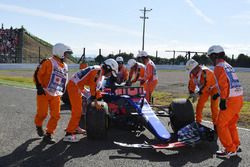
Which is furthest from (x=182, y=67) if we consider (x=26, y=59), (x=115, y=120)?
(x=115, y=120)

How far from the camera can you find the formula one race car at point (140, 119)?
25.9 ft

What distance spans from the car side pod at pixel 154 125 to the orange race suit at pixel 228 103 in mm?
1040

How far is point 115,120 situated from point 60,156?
2382 millimetres

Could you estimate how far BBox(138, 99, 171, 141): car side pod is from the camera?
786 centimetres

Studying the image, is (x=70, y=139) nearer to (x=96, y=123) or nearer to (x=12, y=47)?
(x=96, y=123)

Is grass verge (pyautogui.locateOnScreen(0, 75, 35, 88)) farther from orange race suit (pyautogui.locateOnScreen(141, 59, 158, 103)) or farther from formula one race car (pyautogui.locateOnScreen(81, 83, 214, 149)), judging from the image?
formula one race car (pyautogui.locateOnScreen(81, 83, 214, 149))

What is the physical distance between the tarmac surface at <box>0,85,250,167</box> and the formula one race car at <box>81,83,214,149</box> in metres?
0.19

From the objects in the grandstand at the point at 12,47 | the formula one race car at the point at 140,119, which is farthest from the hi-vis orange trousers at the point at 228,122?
the grandstand at the point at 12,47

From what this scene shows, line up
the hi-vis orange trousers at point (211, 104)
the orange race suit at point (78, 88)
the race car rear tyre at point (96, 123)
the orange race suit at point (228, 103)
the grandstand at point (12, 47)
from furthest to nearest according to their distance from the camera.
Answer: the grandstand at point (12, 47)
the hi-vis orange trousers at point (211, 104)
the orange race suit at point (78, 88)
the race car rear tyre at point (96, 123)
the orange race suit at point (228, 103)

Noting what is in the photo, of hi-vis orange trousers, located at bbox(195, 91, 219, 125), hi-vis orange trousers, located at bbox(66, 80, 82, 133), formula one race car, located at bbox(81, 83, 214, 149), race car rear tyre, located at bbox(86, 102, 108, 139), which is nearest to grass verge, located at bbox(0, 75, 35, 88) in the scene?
formula one race car, located at bbox(81, 83, 214, 149)

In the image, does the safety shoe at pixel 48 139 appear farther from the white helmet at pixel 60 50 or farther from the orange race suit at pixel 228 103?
the orange race suit at pixel 228 103

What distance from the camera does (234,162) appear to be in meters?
7.18

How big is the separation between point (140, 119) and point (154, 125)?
0.58 metres

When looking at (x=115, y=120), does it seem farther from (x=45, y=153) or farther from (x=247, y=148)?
(x=247, y=148)
